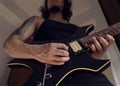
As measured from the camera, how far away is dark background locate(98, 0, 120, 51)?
1.34 metres

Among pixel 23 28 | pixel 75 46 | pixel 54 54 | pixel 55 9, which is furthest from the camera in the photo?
pixel 55 9

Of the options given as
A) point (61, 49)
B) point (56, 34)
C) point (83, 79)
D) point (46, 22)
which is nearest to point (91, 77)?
point (83, 79)

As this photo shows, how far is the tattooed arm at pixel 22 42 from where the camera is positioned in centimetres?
101

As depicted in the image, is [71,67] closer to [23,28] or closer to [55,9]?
[23,28]

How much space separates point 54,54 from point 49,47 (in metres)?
0.04

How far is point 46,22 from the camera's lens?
121 centimetres

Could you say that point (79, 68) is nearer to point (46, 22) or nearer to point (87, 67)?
point (87, 67)

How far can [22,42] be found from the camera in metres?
1.06

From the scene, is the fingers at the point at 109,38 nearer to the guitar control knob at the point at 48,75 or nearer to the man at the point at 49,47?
the man at the point at 49,47

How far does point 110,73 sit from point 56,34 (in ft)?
1.38

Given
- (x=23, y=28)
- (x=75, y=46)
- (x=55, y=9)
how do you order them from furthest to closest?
1. (x=55, y=9)
2. (x=23, y=28)
3. (x=75, y=46)

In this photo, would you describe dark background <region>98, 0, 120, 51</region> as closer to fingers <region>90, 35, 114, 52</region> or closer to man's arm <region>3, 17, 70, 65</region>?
fingers <region>90, 35, 114, 52</region>


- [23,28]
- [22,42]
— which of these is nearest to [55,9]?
[23,28]

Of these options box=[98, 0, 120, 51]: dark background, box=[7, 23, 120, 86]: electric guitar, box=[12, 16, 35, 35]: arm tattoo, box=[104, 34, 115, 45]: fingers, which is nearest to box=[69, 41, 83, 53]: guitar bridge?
box=[7, 23, 120, 86]: electric guitar
